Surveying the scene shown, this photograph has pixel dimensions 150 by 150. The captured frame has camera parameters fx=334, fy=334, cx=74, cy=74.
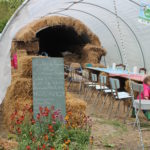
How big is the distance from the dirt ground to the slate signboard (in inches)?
28.9

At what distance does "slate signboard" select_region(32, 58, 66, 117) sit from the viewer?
199 inches

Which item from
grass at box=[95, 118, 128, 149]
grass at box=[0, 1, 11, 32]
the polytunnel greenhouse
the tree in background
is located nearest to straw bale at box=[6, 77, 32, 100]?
the polytunnel greenhouse

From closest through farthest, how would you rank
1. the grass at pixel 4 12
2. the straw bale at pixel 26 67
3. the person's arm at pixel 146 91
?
the straw bale at pixel 26 67
the person's arm at pixel 146 91
the grass at pixel 4 12

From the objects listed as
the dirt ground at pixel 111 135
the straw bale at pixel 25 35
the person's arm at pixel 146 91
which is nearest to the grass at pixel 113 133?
the dirt ground at pixel 111 135

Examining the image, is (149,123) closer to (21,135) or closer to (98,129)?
(98,129)

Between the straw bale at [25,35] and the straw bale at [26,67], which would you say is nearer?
the straw bale at [26,67]

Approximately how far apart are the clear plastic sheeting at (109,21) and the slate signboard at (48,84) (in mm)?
2173

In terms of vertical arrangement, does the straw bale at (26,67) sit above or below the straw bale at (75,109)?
above

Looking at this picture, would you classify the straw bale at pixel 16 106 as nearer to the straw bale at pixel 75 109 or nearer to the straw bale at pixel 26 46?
the straw bale at pixel 75 109

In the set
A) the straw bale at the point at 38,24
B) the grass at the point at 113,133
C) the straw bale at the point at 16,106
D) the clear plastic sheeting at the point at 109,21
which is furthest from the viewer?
the straw bale at the point at 38,24

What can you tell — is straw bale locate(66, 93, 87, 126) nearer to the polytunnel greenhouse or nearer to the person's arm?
the polytunnel greenhouse

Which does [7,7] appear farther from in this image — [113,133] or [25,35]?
[113,133]

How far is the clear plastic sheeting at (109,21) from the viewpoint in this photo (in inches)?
375

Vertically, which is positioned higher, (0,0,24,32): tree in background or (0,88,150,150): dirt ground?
(0,0,24,32): tree in background
